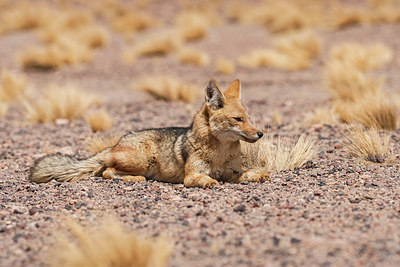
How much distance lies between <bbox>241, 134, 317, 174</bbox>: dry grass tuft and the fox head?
41.6 inches

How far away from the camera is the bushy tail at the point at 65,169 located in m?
5.66

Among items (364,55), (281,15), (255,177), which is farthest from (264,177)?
(281,15)

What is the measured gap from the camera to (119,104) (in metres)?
11.3

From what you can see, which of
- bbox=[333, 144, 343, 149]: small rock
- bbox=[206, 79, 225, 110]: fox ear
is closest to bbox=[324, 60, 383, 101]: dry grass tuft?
bbox=[333, 144, 343, 149]: small rock

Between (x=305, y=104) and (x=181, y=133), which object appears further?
(x=305, y=104)

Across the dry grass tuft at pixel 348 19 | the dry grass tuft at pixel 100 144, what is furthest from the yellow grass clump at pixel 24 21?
the dry grass tuft at pixel 100 144

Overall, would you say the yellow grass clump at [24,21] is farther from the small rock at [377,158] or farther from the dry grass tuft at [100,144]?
the small rock at [377,158]

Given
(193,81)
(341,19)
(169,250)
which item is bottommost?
(169,250)

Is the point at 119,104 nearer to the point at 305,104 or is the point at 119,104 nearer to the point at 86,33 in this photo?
the point at 305,104

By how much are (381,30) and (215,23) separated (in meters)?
7.99

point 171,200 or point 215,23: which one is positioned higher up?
point 215,23

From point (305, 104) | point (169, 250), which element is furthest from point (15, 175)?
point (305, 104)

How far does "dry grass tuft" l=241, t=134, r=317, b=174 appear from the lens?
5.95 meters

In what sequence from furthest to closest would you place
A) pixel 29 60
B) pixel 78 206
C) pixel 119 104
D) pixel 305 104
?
pixel 29 60 < pixel 119 104 < pixel 305 104 < pixel 78 206
